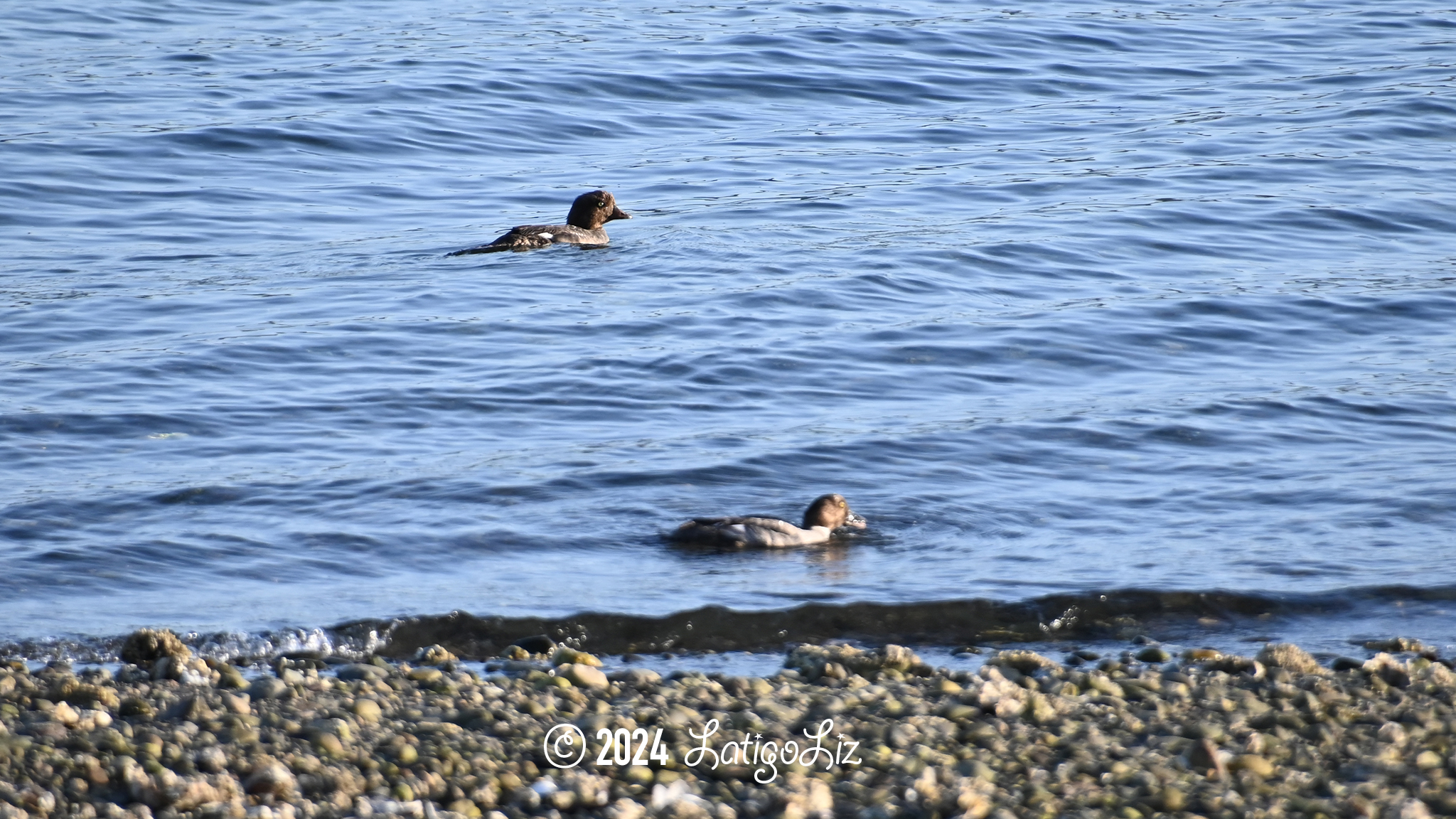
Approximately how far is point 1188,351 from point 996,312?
66.5 inches

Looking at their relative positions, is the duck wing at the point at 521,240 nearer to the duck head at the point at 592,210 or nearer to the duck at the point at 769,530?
the duck head at the point at 592,210

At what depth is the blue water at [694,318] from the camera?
8.53 metres

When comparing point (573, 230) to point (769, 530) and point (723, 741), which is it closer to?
point (769, 530)

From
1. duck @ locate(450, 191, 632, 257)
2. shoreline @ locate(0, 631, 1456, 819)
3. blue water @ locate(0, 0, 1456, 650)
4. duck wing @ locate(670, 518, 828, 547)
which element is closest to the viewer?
shoreline @ locate(0, 631, 1456, 819)

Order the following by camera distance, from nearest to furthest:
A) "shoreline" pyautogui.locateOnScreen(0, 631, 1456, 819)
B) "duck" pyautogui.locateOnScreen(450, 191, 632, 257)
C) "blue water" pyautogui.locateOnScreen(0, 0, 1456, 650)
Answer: "shoreline" pyautogui.locateOnScreen(0, 631, 1456, 819) → "blue water" pyautogui.locateOnScreen(0, 0, 1456, 650) → "duck" pyautogui.locateOnScreen(450, 191, 632, 257)

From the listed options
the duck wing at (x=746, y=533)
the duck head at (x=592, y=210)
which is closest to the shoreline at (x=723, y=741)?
the duck wing at (x=746, y=533)

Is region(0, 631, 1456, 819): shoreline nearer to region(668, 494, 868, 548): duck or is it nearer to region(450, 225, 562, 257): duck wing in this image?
region(668, 494, 868, 548): duck

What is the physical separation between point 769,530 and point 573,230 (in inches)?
330

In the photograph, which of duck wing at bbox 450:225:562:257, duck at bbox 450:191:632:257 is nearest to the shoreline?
duck wing at bbox 450:225:562:257

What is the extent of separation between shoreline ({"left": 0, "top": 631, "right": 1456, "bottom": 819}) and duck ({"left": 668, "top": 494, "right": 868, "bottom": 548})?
5.85 ft

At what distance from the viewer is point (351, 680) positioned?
6.37 metres

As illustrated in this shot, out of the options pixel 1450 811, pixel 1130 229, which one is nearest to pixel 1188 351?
pixel 1130 229

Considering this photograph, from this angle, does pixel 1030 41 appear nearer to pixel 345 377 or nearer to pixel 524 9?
pixel 524 9

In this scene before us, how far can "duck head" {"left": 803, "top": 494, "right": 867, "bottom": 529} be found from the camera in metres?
8.63
